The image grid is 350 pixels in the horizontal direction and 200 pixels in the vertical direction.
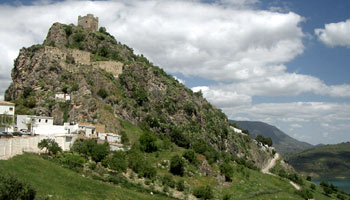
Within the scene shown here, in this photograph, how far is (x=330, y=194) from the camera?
310 feet

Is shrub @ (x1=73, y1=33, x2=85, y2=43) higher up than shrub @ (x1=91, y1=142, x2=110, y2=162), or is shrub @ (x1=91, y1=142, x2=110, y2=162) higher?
shrub @ (x1=73, y1=33, x2=85, y2=43)

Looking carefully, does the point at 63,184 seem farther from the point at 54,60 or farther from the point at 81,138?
the point at 54,60

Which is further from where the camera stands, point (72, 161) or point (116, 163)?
point (116, 163)

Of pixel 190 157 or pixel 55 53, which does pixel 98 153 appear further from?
pixel 55 53

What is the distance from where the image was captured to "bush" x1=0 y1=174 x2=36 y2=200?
22.2m

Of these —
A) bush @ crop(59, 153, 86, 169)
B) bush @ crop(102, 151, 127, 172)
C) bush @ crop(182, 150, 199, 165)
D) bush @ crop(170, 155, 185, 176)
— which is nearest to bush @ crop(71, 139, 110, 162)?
bush @ crop(102, 151, 127, 172)

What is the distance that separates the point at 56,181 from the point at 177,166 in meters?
26.0

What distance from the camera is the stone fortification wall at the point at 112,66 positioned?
76.6 metres

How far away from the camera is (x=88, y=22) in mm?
93375

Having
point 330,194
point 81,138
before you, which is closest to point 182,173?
point 81,138

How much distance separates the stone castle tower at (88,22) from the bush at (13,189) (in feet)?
251

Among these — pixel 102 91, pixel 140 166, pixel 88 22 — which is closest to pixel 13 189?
pixel 140 166

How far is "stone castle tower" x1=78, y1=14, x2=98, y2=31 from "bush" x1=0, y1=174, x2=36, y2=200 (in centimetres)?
7660

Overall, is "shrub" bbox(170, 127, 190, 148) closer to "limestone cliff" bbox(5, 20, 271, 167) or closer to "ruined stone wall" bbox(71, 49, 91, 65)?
"limestone cliff" bbox(5, 20, 271, 167)
